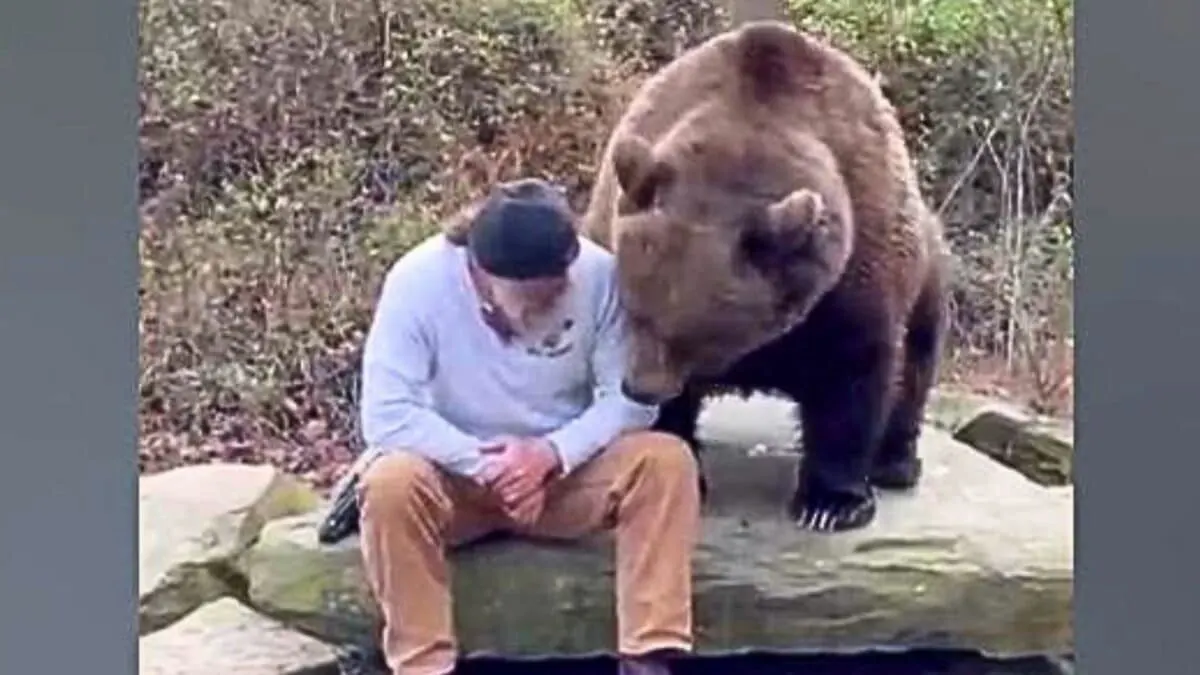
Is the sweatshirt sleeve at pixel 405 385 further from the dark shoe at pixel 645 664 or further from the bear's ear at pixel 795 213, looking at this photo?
the bear's ear at pixel 795 213

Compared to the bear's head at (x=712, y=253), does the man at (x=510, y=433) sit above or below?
below

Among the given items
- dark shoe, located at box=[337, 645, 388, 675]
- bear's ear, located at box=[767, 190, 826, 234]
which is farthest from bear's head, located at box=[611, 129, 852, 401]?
dark shoe, located at box=[337, 645, 388, 675]

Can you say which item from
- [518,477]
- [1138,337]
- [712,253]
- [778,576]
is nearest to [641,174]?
[712,253]

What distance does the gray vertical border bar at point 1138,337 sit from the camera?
7.00 ft

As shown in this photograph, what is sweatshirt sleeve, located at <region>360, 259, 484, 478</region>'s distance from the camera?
6.81 ft

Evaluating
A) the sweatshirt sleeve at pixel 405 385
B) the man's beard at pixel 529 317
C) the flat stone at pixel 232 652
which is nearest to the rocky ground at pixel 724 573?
the flat stone at pixel 232 652

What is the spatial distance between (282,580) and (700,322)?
1.78 feet

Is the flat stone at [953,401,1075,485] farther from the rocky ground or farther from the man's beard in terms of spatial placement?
the man's beard

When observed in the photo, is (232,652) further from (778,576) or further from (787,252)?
(787,252)

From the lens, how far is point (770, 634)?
2076 mm

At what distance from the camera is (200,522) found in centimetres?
207

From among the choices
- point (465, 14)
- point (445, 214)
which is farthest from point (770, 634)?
point (465, 14)

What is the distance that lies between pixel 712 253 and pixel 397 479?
43 centimetres

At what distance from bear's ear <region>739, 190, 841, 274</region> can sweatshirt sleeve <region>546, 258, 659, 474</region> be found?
0.16 metres
